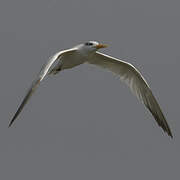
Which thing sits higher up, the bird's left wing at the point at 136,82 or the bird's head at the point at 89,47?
the bird's head at the point at 89,47

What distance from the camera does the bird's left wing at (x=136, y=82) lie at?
14.0 m

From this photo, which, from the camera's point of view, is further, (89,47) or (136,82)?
(136,82)

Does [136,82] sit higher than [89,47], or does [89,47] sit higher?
[89,47]

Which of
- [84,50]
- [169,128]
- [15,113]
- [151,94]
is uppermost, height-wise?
[84,50]

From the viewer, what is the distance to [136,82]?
46.6 feet

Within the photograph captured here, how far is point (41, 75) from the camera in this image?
35.5ft

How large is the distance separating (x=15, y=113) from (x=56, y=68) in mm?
2524

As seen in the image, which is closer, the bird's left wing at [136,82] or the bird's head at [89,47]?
the bird's head at [89,47]

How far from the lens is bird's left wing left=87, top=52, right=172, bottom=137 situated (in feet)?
46.0

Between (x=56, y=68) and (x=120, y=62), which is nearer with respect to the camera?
(x=56, y=68)

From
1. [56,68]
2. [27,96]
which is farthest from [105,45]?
[27,96]

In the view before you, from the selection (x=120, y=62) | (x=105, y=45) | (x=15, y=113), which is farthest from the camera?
(x=120, y=62)

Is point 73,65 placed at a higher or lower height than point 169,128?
higher

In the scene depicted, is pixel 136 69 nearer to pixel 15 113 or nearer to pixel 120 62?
pixel 120 62
